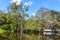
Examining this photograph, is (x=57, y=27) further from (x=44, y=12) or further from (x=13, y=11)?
(x=13, y=11)

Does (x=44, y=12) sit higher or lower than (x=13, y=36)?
higher

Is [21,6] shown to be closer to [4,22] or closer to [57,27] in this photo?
[4,22]

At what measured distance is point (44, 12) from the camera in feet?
52.6

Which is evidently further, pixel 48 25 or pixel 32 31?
pixel 32 31

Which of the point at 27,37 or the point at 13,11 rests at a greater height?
the point at 13,11

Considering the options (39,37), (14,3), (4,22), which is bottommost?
(39,37)

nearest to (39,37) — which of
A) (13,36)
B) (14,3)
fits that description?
(13,36)

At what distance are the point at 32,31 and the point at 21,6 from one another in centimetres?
207

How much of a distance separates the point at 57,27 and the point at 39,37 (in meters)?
1.36

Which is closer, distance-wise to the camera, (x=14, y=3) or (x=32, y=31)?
(x=14, y=3)

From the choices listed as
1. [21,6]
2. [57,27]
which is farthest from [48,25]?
[21,6]

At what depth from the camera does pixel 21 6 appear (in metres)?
16.5

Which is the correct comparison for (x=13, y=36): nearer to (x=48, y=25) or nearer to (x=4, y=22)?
(x=4, y=22)

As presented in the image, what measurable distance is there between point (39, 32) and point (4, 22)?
7.81 ft
